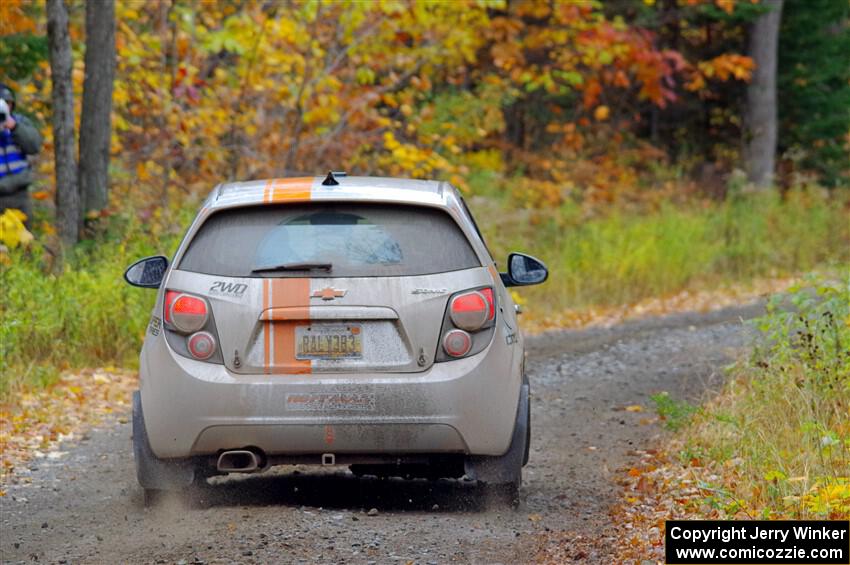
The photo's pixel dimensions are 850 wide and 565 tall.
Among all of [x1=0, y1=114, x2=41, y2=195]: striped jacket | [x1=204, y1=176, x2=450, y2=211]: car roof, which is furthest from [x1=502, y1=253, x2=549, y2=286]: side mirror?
[x1=0, y1=114, x2=41, y2=195]: striped jacket

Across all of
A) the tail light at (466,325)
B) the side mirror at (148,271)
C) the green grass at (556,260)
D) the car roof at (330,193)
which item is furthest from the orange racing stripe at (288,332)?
the green grass at (556,260)

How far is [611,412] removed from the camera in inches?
436

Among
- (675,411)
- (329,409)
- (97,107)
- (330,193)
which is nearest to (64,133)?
(97,107)

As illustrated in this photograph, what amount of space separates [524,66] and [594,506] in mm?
17962

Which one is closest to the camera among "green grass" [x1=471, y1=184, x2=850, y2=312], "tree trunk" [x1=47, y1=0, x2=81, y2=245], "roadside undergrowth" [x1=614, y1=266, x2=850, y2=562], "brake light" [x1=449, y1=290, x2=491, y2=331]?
"roadside undergrowth" [x1=614, y1=266, x2=850, y2=562]

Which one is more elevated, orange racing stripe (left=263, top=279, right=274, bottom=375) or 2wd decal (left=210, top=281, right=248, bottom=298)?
2wd decal (left=210, top=281, right=248, bottom=298)

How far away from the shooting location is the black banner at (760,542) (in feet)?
18.5

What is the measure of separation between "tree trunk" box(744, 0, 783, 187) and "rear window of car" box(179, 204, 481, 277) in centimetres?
1938

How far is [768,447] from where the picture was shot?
736cm

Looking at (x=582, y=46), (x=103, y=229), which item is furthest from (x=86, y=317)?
(x=582, y=46)

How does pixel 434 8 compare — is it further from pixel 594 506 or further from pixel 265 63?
pixel 594 506

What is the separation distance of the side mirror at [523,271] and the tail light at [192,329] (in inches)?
76.3

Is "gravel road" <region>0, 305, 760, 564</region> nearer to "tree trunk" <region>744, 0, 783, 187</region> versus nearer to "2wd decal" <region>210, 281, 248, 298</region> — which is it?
"2wd decal" <region>210, 281, 248, 298</region>

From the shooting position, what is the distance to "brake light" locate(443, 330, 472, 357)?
6.71 meters
